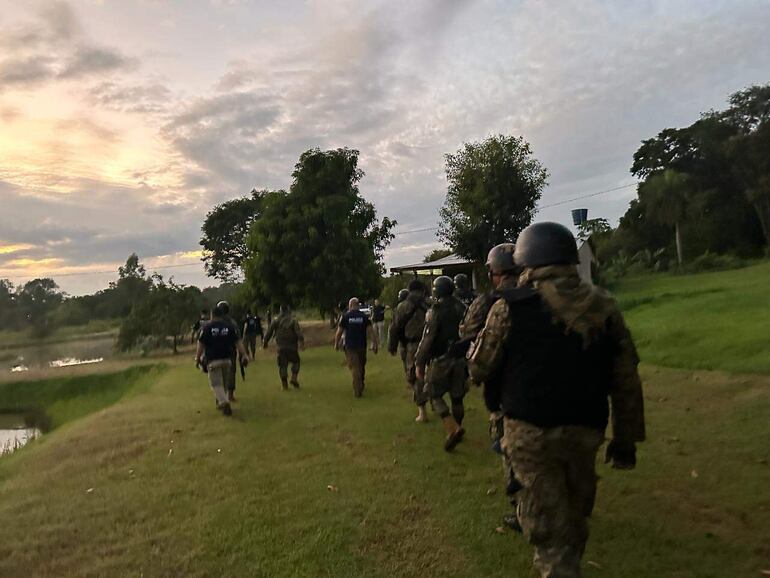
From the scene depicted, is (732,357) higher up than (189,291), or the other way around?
(189,291)

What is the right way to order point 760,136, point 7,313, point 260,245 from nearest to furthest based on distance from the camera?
point 260,245 < point 760,136 < point 7,313

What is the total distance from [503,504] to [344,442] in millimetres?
3152

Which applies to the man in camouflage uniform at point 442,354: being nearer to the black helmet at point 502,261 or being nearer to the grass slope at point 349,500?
the grass slope at point 349,500

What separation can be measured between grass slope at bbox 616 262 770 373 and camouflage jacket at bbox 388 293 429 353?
20.4ft

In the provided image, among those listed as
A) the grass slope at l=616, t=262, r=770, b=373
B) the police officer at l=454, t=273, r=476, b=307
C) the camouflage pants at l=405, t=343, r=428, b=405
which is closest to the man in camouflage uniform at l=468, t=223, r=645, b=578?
the camouflage pants at l=405, t=343, r=428, b=405

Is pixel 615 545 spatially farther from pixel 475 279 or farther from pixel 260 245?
pixel 475 279

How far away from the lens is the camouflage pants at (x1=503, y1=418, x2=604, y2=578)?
313 centimetres

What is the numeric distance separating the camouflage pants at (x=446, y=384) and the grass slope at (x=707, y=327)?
636 cm

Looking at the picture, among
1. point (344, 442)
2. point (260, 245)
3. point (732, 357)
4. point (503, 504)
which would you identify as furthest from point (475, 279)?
point (503, 504)

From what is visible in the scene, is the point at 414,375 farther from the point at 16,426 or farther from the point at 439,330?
the point at 16,426

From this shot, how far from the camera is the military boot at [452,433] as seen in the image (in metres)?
7.41

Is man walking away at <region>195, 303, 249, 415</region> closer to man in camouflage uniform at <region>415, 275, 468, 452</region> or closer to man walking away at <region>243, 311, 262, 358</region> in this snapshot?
man in camouflage uniform at <region>415, 275, 468, 452</region>

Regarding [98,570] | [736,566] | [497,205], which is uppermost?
[497,205]

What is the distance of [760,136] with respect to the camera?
4125 cm
